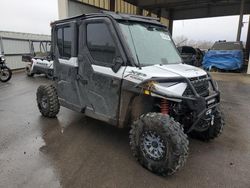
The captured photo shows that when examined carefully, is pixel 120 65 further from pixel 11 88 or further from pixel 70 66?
pixel 11 88

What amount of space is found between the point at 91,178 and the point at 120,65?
1.57 m

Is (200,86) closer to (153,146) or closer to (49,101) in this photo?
(153,146)

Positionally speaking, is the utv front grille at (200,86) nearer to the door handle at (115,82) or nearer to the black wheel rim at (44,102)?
the door handle at (115,82)

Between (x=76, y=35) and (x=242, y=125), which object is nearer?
(x=76, y=35)

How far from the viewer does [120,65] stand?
121 inches

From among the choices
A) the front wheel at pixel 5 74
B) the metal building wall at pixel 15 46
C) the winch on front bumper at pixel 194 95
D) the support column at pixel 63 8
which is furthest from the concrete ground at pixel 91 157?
the metal building wall at pixel 15 46

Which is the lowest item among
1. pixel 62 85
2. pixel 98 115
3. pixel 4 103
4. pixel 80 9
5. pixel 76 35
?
pixel 4 103

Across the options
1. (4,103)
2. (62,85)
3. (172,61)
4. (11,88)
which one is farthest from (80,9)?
(172,61)

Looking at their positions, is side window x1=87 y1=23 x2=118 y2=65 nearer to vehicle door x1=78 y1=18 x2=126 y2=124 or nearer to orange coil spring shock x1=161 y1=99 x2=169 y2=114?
vehicle door x1=78 y1=18 x2=126 y2=124

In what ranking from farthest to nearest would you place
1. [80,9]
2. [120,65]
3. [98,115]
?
[80,9], [98,115], [120,65]

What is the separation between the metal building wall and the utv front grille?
42.3 feet

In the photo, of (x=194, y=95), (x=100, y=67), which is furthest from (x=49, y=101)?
(x=194, y=95)

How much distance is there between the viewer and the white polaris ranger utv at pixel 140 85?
2.75m

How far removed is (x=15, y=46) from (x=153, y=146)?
45.0 ft
